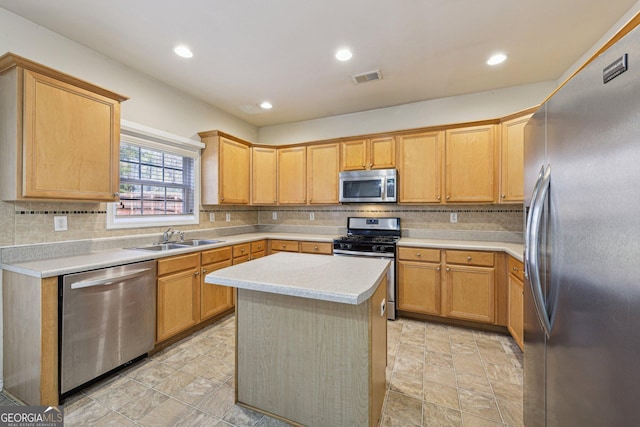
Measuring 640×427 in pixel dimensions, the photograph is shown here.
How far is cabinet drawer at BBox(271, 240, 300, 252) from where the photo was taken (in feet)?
12.3

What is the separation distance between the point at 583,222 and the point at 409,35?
2.02 m

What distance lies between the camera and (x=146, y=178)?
3.05 metres

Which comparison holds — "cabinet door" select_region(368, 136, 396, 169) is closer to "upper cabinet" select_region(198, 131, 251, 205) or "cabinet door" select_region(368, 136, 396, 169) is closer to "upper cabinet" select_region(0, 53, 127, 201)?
"upper cabinet" select_region(198, 131, 251, 205)

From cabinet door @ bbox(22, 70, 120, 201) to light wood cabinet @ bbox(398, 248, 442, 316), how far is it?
3.00 m

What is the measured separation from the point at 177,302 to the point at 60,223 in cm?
116

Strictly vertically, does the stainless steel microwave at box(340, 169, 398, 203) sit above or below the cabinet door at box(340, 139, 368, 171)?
below

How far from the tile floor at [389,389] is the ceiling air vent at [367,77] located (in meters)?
2.76

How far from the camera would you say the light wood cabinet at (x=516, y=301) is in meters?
2.36

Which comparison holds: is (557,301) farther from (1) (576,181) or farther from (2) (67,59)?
(2) (67,59)

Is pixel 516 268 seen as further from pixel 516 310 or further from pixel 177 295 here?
pixel 177 295

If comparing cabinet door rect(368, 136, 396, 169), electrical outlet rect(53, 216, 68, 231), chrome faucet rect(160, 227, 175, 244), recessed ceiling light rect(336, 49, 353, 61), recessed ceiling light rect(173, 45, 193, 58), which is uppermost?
recessed ceiling light rect(336, 49, 353, 61)

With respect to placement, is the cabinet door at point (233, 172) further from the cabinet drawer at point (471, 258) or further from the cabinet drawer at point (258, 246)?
the cabinet drawer at point (471, 258)

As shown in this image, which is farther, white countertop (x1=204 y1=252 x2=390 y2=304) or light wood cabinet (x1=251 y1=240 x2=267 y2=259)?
light wood cabinet (x1=251 y1=240 x2=267 y2=259)

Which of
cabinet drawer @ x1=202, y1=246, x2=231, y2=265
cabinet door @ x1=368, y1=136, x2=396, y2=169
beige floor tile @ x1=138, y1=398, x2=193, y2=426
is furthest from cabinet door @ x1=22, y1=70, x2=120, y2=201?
cabinet door @ x1=368, y1=136, x2=396, y2=169
